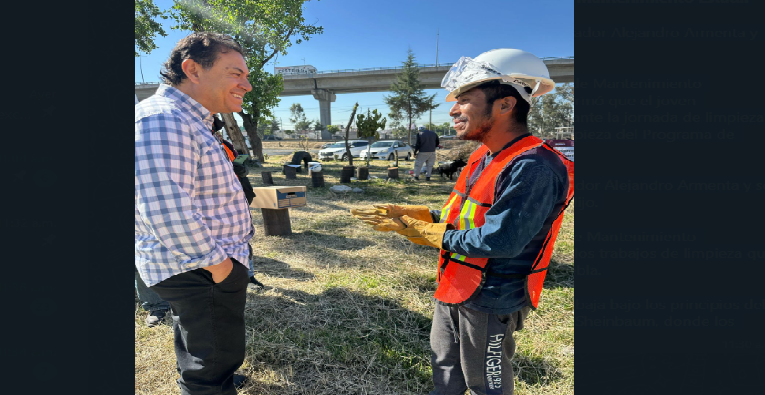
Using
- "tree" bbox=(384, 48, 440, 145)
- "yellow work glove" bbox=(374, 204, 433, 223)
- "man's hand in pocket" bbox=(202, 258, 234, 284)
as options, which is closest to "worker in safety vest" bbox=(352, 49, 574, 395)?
"yellow work glove" bbox=(374, 204, 433, 223)

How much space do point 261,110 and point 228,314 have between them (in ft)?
53.4

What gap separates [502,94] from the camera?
150 cm

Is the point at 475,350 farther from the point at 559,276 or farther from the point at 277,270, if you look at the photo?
the point at 277,270

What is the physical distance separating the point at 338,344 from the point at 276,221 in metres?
3.27

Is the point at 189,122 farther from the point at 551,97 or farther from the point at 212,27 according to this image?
the point at 551,97

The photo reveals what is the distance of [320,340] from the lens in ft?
9.21

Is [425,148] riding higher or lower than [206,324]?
higher

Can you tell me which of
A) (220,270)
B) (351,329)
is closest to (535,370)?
(351,329)

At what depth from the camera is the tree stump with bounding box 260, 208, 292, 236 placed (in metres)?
5.59

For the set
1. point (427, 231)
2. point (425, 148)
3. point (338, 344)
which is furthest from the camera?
point (425, 148)

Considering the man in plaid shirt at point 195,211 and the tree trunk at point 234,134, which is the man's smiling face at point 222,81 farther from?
the tree trunk at point 234,134

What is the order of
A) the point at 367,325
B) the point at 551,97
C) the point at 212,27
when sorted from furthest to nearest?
the point at 551,97 < the point at 212,27 < the point at 367,325

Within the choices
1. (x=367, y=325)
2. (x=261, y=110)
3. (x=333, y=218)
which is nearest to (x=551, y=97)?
(x=261, y=110)

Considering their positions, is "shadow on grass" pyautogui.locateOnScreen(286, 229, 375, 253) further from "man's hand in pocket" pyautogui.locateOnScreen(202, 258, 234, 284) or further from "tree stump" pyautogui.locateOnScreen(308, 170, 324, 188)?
"tree stump" pyautogui.locateOnScreen(308, 170, 324, 188)
